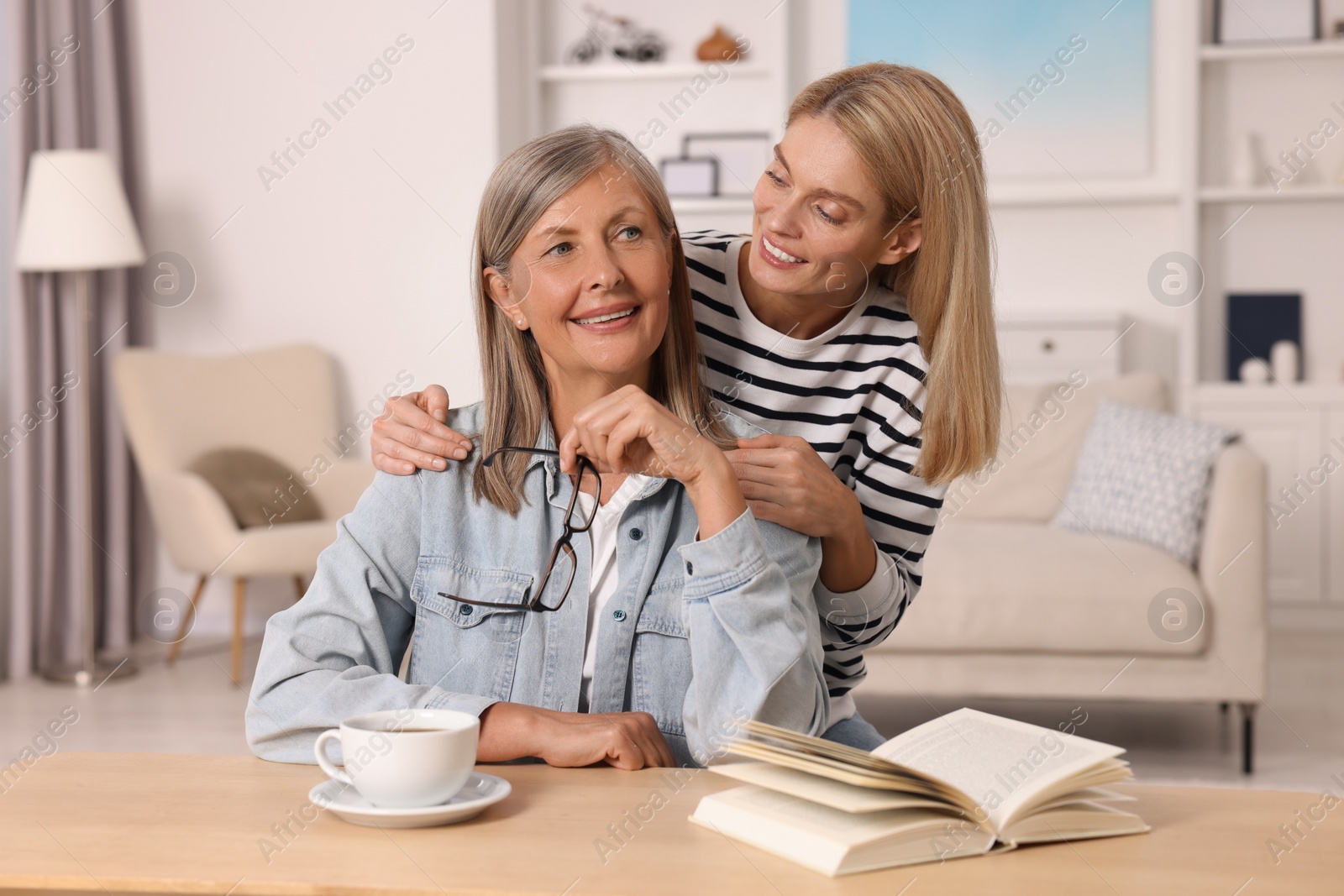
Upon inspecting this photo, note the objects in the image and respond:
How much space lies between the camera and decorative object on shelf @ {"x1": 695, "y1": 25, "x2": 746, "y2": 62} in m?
4.67

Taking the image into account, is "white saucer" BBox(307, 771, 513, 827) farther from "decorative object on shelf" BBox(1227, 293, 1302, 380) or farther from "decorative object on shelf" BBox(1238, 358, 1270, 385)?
"decorative object on shelf" BBox(1227, 293, 1302, 380)

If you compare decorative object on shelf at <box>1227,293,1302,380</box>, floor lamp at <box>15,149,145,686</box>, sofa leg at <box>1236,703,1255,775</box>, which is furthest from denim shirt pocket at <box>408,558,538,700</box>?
decorative object on shelf at <box>1227,293,1302,380</box>

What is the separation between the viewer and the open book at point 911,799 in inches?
33.0

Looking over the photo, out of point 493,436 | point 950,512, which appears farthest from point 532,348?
point 950,512

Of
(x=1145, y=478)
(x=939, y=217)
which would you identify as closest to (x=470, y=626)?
(x=939, y=217)

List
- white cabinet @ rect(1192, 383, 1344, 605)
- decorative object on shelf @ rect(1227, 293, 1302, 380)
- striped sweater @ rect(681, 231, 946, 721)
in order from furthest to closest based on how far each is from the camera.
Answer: decorative object on shelf @ rect(1227, 293, 1302, 380) < white cabinet @ rect(1192, 383, 1344, 605) < striped sweater @ rect(681, 231, 946, 721)

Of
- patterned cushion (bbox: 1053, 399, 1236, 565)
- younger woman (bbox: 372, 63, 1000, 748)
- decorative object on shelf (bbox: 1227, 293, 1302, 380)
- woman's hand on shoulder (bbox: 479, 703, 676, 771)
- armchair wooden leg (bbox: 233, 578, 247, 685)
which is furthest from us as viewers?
decorative object on shelf (bbox: 1227, 293, 1302, 380)

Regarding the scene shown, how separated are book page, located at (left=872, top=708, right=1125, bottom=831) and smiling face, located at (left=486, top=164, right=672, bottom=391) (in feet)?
1.65

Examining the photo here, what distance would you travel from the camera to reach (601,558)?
4.22 feet

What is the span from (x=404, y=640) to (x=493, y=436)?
23 cm

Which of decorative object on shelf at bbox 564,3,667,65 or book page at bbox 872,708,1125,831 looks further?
decorative object on shelf at bbox 564,3,667,65

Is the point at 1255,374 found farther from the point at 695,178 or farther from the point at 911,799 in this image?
the point at 911,799

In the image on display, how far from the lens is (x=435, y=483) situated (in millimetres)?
1271

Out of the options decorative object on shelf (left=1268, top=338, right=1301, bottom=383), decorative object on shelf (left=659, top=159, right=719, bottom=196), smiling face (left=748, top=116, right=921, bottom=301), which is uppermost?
decorative object on shelf (left=659, top=159, right=719, bottom=196)
